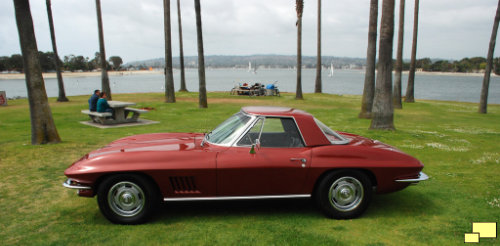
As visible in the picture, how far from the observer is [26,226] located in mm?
4410

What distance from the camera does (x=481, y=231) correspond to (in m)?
4.36

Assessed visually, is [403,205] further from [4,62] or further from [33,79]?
[4,62]

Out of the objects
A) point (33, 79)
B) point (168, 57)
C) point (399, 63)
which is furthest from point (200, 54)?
point (399, 63)

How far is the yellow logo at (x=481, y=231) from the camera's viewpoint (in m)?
4.14

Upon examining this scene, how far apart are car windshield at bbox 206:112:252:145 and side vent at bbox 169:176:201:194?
0.71 meters

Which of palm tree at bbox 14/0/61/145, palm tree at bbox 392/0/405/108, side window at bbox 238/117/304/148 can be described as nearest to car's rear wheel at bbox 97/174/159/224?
side window at bbox 238/117/304/148

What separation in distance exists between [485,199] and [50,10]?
27.5 m

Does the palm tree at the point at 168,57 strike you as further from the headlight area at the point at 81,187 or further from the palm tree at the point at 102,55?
the headlight area at the point at 81,187

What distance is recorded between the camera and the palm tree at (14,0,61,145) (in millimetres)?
8742

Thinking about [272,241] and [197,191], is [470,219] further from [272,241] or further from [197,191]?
[197,191]

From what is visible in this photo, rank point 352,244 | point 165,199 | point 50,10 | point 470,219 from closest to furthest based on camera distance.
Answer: point 352,244 < point 165,199 < point 470,219 < point 50,10

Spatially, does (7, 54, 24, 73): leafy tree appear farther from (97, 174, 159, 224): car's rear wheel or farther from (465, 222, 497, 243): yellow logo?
(465, 222, 497, 243): yellow logo

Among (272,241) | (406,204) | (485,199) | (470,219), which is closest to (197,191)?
(272,241)

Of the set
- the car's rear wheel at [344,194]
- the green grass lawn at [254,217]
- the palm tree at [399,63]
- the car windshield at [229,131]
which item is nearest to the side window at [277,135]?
the car windshield at [229,131]
